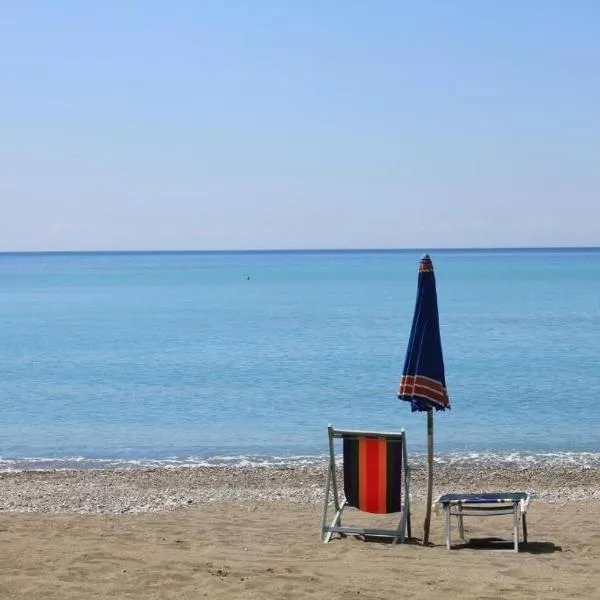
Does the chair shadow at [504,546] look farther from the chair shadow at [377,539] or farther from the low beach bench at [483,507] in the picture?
the chair shadow at [377,539]

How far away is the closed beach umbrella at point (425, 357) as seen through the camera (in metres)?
8.19

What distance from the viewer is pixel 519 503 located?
28.9 feet

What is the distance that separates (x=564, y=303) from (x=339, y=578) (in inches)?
2304

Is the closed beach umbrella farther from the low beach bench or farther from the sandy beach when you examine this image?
the sandy beach

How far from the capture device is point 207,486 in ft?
44.2

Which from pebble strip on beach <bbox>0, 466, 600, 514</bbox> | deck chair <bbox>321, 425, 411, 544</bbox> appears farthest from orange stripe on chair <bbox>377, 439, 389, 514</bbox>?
pebble strip on beach <bbox>0, 466, 600, 514</bbox>

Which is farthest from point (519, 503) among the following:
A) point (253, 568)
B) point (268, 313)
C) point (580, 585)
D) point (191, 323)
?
point (268, 313)

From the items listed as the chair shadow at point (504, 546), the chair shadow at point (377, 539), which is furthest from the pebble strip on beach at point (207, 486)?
the chair shadow at point (504, 546)

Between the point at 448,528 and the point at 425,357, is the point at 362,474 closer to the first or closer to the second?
the point at 448,528

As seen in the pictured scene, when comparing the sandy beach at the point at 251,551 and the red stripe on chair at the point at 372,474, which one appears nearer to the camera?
the sandy beach at the point at 251,551

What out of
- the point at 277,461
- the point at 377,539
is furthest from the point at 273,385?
the point at 377,539

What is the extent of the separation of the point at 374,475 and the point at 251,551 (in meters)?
1.27

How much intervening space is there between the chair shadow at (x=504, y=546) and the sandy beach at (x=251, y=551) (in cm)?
2

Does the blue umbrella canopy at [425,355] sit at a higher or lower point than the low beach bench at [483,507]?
higher
